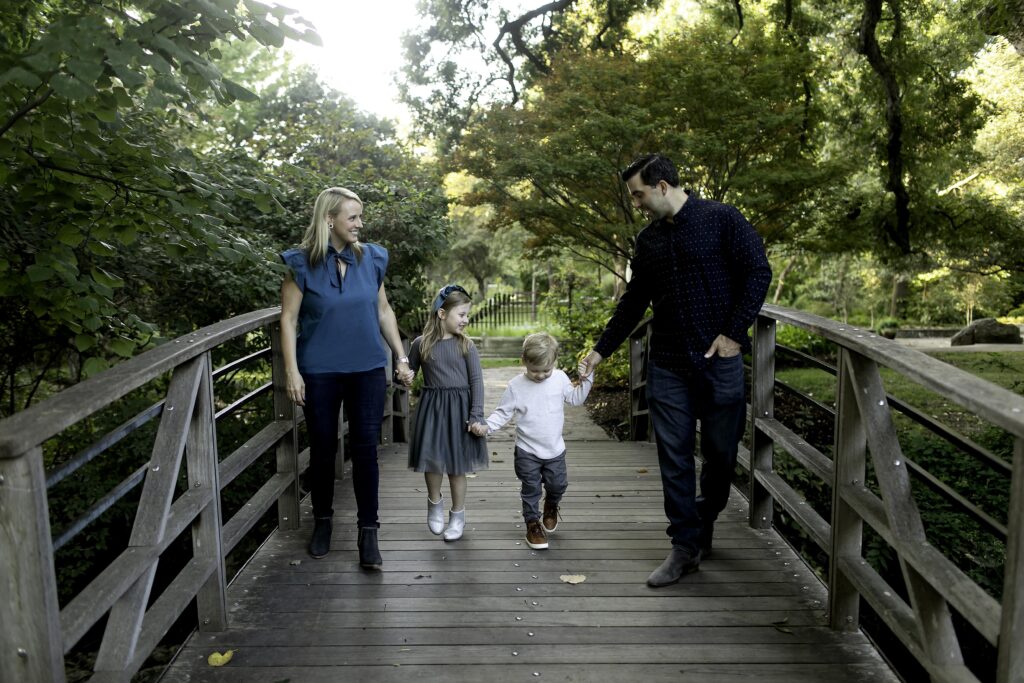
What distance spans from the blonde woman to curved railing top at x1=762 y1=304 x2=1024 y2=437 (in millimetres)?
1885

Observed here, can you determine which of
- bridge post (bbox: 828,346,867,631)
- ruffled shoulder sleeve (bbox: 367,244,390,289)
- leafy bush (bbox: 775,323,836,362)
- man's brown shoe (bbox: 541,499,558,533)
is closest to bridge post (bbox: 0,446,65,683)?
ruffled shoulder sleeve (bbox: 367,244,390,289)

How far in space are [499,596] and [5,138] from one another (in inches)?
107

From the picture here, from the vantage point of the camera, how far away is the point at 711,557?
149 inches

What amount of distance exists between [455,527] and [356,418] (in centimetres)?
82

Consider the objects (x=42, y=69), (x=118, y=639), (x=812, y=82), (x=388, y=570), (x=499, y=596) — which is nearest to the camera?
(x=118, y=639)

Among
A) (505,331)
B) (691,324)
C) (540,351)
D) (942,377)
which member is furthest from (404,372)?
(505,331)

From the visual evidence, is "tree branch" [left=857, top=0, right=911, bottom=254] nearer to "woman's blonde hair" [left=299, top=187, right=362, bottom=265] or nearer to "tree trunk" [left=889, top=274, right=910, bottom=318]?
"woman's blonde hair" [left=299, top=187, right=362, bottom=265]

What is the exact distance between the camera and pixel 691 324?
3.29m

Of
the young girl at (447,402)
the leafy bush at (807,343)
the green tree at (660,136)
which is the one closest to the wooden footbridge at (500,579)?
the young girl at (447,402)

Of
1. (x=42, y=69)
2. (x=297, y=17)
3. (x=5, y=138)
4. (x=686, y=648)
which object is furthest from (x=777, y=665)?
(x=5, y=138)

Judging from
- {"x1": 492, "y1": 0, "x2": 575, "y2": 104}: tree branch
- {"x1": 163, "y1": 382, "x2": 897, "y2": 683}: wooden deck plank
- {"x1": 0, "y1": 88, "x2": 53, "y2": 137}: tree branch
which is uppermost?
{"x1": 492, "y1": 0, "x2": 575, "y2": 104}: tree branch

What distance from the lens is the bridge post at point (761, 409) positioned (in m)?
4.00

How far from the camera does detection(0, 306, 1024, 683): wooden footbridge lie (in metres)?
1.86

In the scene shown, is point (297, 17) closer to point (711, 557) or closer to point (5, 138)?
point (5, 138)
